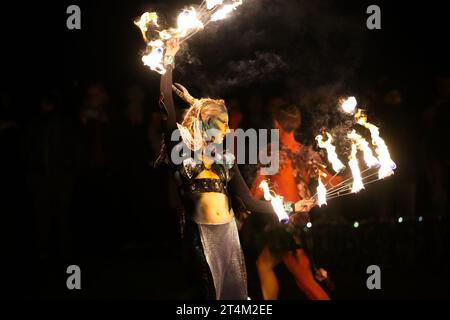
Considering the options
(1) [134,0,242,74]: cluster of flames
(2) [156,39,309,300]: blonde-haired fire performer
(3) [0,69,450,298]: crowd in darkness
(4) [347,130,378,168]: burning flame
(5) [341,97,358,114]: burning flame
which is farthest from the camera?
(3) [0,69,450,298]: crowd in darkness

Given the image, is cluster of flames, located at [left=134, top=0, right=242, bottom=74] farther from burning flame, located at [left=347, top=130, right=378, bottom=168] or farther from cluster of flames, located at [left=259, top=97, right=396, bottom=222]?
burning flame, located at [left=347, top=130, right=378, bottom=168]

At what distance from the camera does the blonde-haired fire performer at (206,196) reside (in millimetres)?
5465

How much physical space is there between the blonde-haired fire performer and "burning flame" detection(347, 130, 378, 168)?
3.29 ft

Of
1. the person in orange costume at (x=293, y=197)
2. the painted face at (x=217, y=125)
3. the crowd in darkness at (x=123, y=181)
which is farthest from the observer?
the crowd in darkness at (x=123, y=181)

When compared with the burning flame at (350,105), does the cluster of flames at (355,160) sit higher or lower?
lower

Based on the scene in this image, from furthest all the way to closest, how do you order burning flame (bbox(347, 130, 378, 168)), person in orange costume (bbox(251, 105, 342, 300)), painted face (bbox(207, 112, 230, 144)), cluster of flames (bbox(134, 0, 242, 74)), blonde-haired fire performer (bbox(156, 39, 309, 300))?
Answer: person in orange costume (bbox(251, 105, 342, 300))
burning flame (bbox(347, 130, 378, 168))
painted face (bbox(207, 112, 230, 144))
blonde-haired fire performer (bbox(156, 39, 309, 300))
cluster of flames (bbox(134, 0, 242, 74))

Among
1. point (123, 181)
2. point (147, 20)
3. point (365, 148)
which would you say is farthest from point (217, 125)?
point (123, 181)

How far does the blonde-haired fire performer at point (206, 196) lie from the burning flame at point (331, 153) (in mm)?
857

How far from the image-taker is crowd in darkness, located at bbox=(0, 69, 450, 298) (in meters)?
8.71

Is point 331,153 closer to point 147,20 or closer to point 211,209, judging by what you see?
point 211,209

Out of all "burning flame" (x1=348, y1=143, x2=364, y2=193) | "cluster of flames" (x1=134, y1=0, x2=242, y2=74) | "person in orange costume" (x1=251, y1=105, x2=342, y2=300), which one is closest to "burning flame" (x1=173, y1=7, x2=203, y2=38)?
"cluster of flames" (x1=134, y1=0, x2=242, y2=74)

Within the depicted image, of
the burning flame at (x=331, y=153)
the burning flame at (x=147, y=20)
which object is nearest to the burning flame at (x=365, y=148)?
the burning flame at (x=331, y=153)

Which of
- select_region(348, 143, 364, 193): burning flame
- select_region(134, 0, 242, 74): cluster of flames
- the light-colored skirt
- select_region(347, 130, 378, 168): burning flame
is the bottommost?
the light-colored skirt

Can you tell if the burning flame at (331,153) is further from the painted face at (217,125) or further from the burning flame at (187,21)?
the burning flame at (187,21)
